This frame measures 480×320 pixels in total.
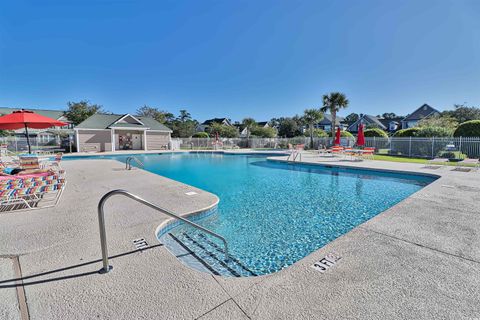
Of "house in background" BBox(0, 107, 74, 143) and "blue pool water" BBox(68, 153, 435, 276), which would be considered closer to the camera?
"blue pool water" BBox(68, 153, 435, 276)

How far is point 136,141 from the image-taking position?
93.0 feet

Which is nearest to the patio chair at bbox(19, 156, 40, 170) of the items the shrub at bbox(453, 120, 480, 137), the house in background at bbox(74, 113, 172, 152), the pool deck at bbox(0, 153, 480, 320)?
the pool deck at bbox(0, 153, 480, 320)

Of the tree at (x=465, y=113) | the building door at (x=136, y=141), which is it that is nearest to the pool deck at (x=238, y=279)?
the building door at (x=136, y=141)

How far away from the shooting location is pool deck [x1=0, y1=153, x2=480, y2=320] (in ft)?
6.36

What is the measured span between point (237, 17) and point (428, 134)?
57.8ft

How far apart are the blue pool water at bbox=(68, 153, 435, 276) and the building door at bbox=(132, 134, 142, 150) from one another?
70.0ft

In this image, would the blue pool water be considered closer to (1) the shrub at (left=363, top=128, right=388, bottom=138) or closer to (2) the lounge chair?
(2) the lounge chair

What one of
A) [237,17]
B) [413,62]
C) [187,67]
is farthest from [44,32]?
[413,62]

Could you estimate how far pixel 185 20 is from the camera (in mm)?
15516

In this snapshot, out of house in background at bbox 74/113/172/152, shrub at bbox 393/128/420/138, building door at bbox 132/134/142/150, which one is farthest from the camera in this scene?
building door at bbox 132/134/142/150

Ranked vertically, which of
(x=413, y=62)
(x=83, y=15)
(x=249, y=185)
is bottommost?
(x=249, y=185)

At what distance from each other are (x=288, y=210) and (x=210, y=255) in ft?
9.91

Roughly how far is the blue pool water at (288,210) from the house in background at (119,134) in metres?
20.2

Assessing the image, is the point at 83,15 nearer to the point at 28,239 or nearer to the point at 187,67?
the point at 187,67
